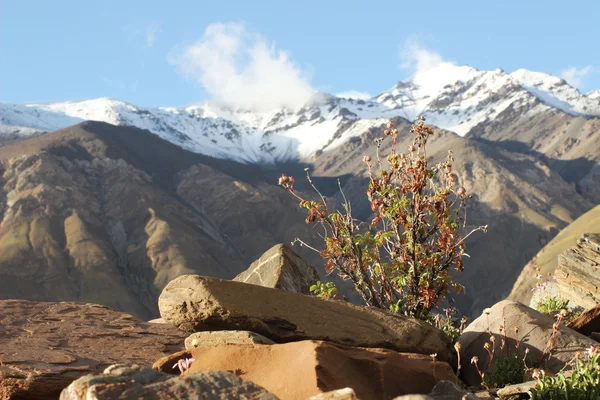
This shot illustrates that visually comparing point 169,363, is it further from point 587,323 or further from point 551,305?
point 551,305

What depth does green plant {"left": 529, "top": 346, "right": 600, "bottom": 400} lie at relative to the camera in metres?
7.26

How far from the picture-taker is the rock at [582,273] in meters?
16.8

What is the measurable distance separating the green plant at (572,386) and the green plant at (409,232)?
270cm

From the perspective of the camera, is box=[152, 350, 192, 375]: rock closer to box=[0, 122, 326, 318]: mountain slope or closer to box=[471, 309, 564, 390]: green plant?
box=[471, 309, 564, 390]: green plant

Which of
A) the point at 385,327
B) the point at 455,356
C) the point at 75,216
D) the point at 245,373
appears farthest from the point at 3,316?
the point at 75,216

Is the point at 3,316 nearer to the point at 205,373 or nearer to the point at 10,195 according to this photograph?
the point at 205,373

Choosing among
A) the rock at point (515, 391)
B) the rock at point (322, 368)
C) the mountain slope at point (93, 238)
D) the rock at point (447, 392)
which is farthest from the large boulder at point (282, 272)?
the mountain slope at point (93, 238)

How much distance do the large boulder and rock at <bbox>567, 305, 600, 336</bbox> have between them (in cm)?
537

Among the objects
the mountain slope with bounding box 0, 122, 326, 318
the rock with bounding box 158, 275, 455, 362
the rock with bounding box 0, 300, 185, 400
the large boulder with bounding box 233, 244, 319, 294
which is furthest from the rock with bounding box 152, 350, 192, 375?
the mountain slope with bounding box 0, 122, 326, 318

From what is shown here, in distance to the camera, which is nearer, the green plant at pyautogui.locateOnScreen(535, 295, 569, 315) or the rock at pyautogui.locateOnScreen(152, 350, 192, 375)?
the rock at pyautogui.locateOnScreen(152, 350, 192, 375)

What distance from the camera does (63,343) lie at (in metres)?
9.52

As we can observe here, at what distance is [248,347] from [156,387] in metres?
2.69

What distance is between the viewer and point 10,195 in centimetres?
16938

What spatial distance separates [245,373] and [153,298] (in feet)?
499
